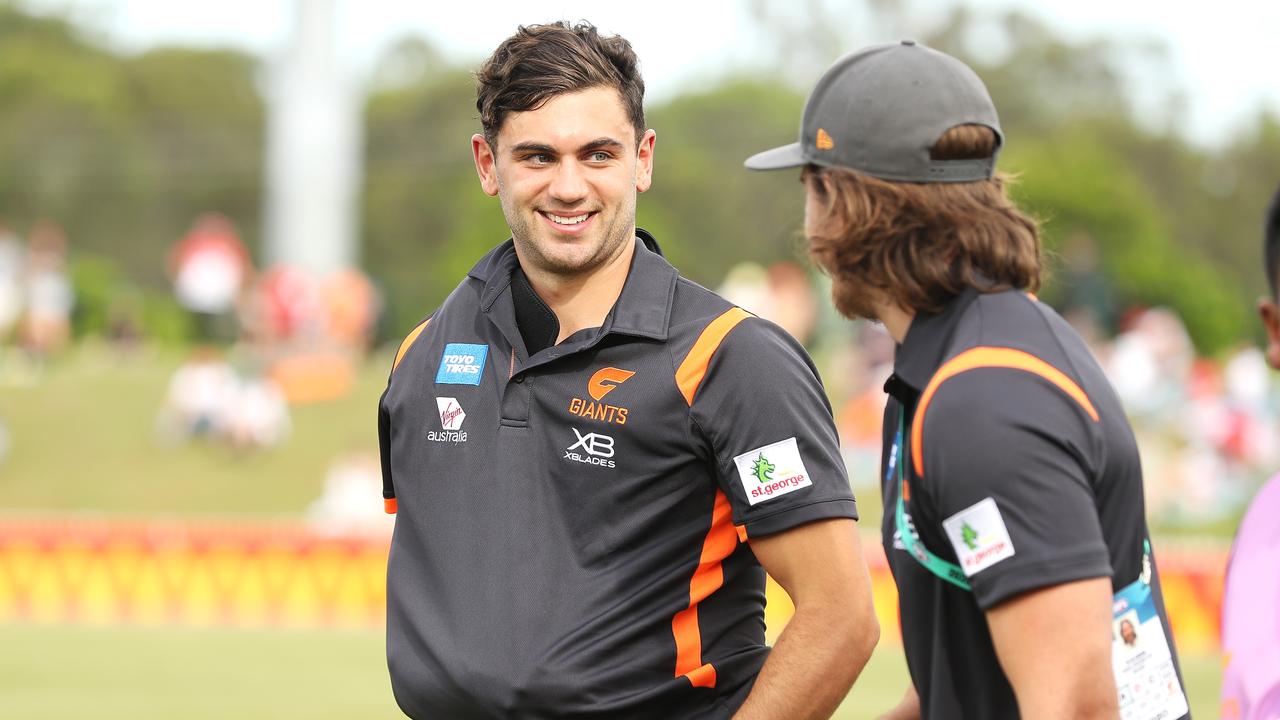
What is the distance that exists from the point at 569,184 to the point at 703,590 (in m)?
0.84

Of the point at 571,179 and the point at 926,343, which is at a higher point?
the point at 571,179

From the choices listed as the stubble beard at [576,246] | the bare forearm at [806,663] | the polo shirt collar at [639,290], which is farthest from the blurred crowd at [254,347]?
the bare forearm at [806,663]

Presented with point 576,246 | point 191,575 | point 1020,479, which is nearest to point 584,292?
point 576,246

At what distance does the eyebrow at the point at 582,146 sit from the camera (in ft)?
10.7

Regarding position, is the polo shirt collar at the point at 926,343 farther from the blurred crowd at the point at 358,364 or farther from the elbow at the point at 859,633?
the blurred crowd at the point at 358,364

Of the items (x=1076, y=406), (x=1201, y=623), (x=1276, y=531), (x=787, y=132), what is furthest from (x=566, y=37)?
(x=787, y=132)

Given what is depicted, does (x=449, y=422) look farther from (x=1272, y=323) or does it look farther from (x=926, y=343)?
(x=1272, y=323)

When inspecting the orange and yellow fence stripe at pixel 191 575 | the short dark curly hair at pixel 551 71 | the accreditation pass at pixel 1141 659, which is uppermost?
the short dark curly hair at pixel 551 71

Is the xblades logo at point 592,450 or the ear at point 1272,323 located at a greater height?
the ear at point 1272,323

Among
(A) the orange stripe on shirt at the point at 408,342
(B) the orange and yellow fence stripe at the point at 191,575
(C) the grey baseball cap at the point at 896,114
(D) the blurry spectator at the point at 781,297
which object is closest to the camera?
(C) the grey baseball cap at the point at 896,114

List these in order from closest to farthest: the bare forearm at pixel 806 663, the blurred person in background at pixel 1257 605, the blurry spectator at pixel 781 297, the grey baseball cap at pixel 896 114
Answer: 1. the blurred person in background at pixel 1257 605
2. the grey baseball cap at pixel 896 114
3. the bare forearm at pixel 806 663
4. the blurry spectator at pixel 781 297

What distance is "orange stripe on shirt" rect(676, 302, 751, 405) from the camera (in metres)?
3.15

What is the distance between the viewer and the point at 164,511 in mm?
20312

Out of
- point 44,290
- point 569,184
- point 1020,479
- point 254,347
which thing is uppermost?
point 569,184
